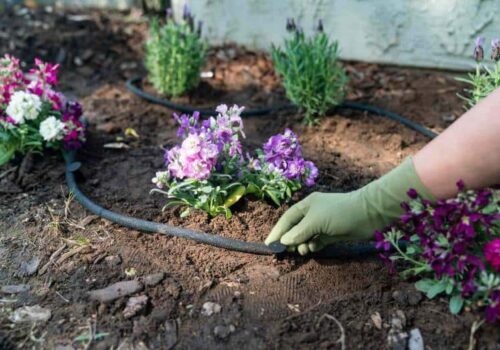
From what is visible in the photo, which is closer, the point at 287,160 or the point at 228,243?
the point at 228,243

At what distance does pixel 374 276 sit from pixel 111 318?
3.07 feet

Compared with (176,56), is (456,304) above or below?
below

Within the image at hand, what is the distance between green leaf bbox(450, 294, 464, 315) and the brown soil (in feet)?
0.10

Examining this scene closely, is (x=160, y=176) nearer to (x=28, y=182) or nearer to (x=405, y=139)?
(x=28, y=182)

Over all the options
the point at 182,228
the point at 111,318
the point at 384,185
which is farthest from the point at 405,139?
the point at 111,318

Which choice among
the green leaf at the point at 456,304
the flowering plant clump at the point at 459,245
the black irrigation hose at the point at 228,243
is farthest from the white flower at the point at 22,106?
the green leaf at the point at 456,304

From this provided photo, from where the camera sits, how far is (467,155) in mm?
1847

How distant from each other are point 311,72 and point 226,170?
1037 mm

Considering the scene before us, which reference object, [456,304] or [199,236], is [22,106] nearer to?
[199,236]

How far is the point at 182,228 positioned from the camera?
2.26 meters

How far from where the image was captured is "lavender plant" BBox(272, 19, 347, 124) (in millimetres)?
3084

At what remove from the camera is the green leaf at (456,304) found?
1.85 metres

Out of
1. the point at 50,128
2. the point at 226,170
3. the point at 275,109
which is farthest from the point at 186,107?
the point at 226,170

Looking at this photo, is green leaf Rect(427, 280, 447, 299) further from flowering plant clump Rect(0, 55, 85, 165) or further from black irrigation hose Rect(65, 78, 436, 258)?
flowering plant clump Rect(0, 55, 85, 165)
